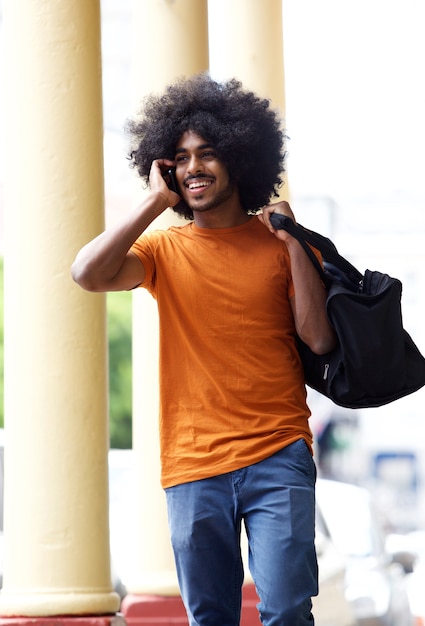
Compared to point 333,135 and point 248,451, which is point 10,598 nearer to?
point 248,451

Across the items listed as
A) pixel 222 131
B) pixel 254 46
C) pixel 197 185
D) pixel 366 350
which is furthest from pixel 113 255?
pixel 254 46

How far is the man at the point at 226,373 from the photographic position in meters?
4.73

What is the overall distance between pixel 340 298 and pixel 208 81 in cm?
116

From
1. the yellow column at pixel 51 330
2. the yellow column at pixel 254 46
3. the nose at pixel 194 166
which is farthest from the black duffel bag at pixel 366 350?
the yellow column at pixel 254 46

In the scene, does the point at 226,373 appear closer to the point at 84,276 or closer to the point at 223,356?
the point at 223,356

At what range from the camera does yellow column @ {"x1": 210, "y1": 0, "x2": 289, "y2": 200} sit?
9500mm

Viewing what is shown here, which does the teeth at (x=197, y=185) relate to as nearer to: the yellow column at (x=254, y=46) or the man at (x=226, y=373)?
the man at (x=226, y=373)

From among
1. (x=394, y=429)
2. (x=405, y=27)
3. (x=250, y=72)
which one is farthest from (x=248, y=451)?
(x=394, y=429)

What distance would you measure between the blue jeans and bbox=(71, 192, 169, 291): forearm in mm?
752

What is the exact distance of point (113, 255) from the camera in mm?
4844

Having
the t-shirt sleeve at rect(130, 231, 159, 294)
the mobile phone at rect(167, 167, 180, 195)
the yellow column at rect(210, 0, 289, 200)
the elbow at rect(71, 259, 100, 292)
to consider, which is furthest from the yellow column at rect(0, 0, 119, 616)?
the yellow column at rect(210, 0, 289, 200)

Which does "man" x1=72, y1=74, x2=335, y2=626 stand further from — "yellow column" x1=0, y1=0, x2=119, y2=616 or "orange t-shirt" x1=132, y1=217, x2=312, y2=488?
"yellow column" x1=0, y1=0, x2=119, y2=616

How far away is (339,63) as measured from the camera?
47.8m

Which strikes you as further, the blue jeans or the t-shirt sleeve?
the t-shirt sleeve
